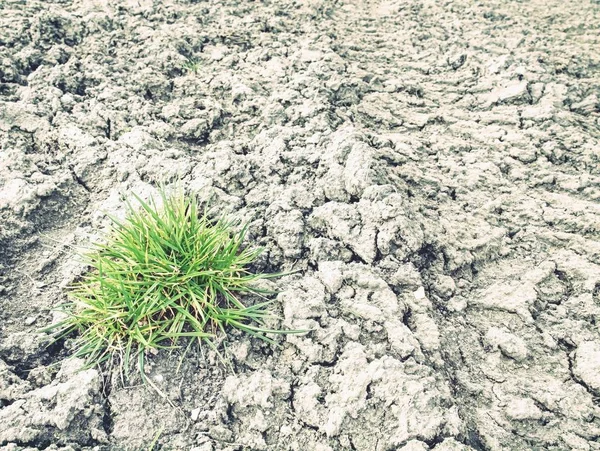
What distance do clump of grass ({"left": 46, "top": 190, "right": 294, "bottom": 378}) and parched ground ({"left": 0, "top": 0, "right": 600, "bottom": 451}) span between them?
89mm

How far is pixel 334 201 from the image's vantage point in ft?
7.14

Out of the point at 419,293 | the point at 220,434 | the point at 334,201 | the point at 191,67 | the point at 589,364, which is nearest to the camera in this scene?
the point at 220,434

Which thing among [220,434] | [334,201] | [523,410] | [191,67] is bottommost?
[523,410]

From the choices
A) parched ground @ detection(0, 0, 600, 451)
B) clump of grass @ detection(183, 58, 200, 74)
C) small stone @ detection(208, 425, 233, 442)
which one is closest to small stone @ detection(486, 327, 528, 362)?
parched ground @ detection(0, 0, 600, 451)

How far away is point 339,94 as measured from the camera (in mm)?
2768

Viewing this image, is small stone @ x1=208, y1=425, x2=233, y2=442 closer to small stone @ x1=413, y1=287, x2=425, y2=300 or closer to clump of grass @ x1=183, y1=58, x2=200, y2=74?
Answer: small stone @ x1=413, y1=287, x2=425, y2=300

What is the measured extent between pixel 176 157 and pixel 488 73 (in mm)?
1958

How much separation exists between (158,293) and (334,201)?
0.86 metres

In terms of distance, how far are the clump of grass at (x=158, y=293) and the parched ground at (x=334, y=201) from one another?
3.5 inches

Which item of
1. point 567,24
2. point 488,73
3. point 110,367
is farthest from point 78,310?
point 567,24

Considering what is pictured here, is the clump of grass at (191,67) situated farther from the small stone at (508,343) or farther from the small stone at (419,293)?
the small stone at (508,343)

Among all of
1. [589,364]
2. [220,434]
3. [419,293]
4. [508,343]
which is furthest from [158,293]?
[589,364]

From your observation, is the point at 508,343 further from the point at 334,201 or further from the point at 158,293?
the point at 158,293

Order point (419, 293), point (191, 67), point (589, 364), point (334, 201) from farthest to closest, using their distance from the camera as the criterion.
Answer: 1. point (191, 67)
2. point (334, 201)
3. point (419, 293)
4. point (589, 364)
